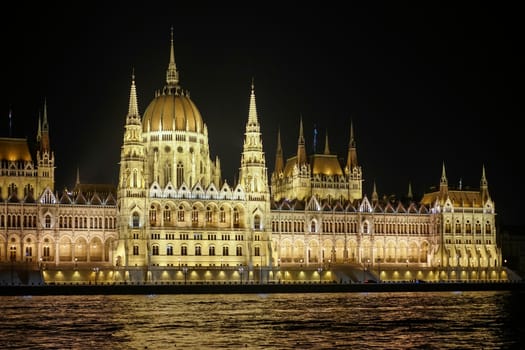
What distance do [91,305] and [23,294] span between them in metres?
26.1

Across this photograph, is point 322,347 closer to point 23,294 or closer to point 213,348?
point 213,348

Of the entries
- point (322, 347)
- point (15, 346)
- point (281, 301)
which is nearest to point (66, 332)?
point (15, 346)

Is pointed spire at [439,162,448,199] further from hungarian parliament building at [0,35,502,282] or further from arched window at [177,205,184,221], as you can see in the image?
arched window at [177,205,184,221]

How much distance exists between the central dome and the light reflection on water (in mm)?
42933

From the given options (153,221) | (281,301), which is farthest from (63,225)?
(281,301)

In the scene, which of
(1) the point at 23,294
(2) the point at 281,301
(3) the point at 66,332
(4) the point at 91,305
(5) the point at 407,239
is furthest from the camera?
(5) the point at 407,239

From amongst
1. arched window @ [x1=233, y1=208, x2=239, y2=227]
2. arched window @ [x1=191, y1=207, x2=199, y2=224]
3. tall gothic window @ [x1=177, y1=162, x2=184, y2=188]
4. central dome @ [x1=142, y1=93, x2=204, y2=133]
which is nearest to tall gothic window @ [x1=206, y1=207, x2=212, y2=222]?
arched window @ [x1=191, y1=207, x2=199, y2=224]

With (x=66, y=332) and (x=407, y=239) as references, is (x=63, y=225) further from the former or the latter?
(x=66, y=332)

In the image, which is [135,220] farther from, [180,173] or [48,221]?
[180,173]

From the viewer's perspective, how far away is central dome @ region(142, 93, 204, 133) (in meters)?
162

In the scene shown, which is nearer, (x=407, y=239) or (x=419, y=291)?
(x=419, y=291)

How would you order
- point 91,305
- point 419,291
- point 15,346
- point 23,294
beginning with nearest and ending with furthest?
point 15,346, point 91,305, point 23,294, point 419,291

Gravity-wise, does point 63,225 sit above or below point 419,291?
above

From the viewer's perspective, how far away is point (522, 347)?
2768 inches
